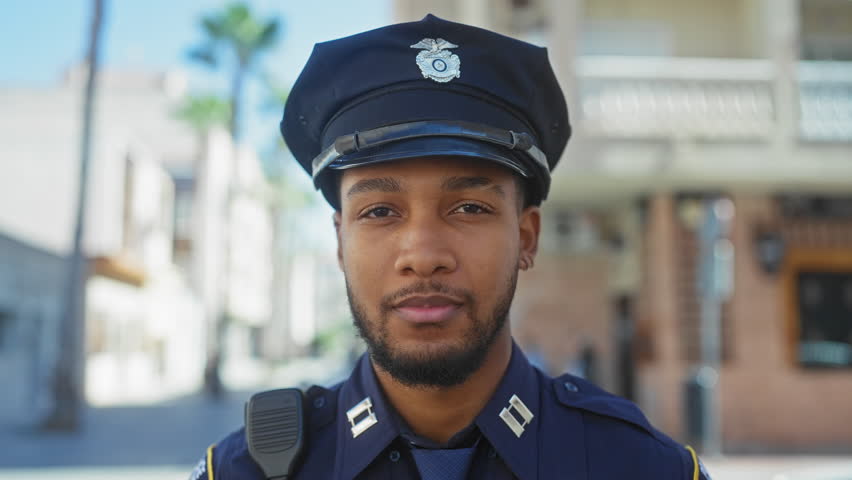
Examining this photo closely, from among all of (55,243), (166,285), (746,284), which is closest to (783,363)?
(746,284)

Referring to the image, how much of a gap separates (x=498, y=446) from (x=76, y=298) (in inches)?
646

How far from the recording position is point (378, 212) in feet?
6.03

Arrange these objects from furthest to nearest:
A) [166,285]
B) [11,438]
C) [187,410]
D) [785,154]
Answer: [166,285] → [187,410] → [11,438] → [785,154]

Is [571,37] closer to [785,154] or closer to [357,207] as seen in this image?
[785,154]

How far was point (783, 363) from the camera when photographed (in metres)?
12.8

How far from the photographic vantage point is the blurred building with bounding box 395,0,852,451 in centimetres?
1231

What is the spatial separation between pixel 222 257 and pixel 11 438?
13936 mm

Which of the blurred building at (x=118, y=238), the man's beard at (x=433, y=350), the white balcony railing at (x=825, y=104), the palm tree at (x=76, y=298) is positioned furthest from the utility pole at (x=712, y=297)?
the blurred building at (x=118, y=238)

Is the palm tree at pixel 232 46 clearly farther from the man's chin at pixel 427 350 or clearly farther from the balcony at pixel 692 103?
the man's chin at pixel 427 350

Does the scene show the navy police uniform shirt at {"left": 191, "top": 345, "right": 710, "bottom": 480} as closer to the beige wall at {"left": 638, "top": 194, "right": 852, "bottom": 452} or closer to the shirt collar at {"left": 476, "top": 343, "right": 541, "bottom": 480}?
the shirt collar at {"left": 476, "top": 343, "right": 541, "bottom": 480}

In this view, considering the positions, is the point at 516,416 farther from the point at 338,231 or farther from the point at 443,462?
the point at 338,231

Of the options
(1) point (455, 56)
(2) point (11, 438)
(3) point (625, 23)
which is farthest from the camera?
(2) point (11, 438)

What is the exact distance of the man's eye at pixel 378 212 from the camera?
6.00ft

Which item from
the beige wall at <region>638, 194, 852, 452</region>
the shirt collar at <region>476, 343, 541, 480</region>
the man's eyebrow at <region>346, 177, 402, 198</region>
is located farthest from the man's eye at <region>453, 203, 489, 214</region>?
the beige wall at <region>638, 194, 852, 452</region>
